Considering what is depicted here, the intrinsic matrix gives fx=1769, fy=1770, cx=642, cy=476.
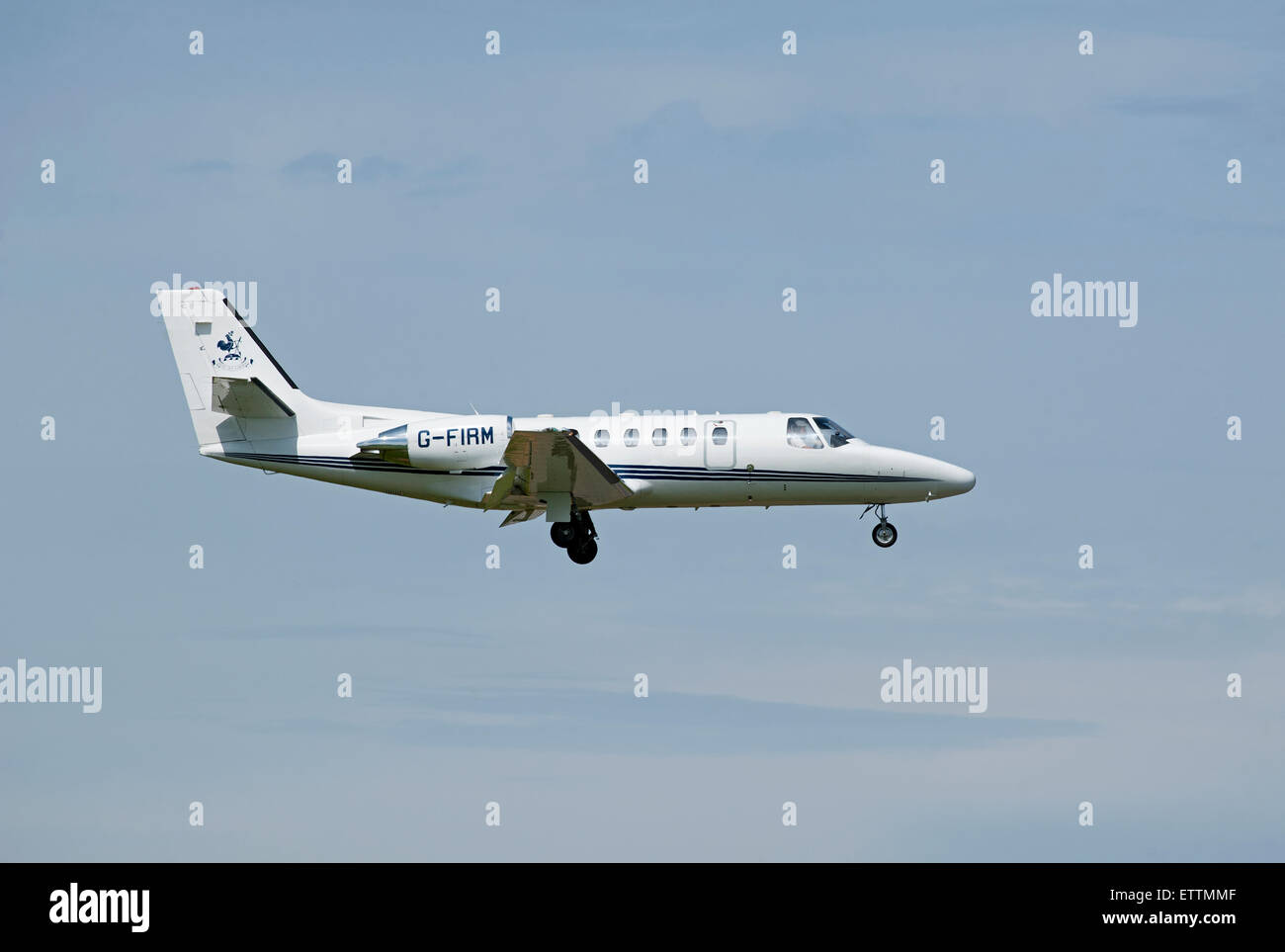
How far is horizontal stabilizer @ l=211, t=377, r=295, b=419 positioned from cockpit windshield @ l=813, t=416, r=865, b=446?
11.1 metres

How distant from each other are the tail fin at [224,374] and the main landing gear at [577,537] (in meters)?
5.94

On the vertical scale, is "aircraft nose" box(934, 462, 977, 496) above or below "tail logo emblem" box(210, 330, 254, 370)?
below

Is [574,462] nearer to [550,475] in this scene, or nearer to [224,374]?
[550,475]

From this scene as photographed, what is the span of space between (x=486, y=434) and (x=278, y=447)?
4647mm

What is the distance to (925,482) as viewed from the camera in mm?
36500

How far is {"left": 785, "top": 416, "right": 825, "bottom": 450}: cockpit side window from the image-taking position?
35.9 meters

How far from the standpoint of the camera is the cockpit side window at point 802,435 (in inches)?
1415

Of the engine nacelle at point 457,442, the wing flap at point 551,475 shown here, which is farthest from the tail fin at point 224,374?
the wing flap at point 551,475

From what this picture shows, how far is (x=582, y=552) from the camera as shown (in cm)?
3678

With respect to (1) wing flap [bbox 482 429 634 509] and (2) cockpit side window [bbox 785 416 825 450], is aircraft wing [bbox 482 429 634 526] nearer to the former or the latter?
(1) wing flap [bbox 482 429 634 509]

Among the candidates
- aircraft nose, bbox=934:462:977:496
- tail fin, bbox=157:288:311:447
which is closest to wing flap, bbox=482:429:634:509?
tail fin, bbox=157:288:311:447

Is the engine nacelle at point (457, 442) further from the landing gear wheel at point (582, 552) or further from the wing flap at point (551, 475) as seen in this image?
the landing gear wheel at point (582, 552)

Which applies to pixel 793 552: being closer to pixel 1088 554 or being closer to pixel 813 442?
pixel 813 442

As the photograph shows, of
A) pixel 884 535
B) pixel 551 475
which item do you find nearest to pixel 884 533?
pixel 884 535
